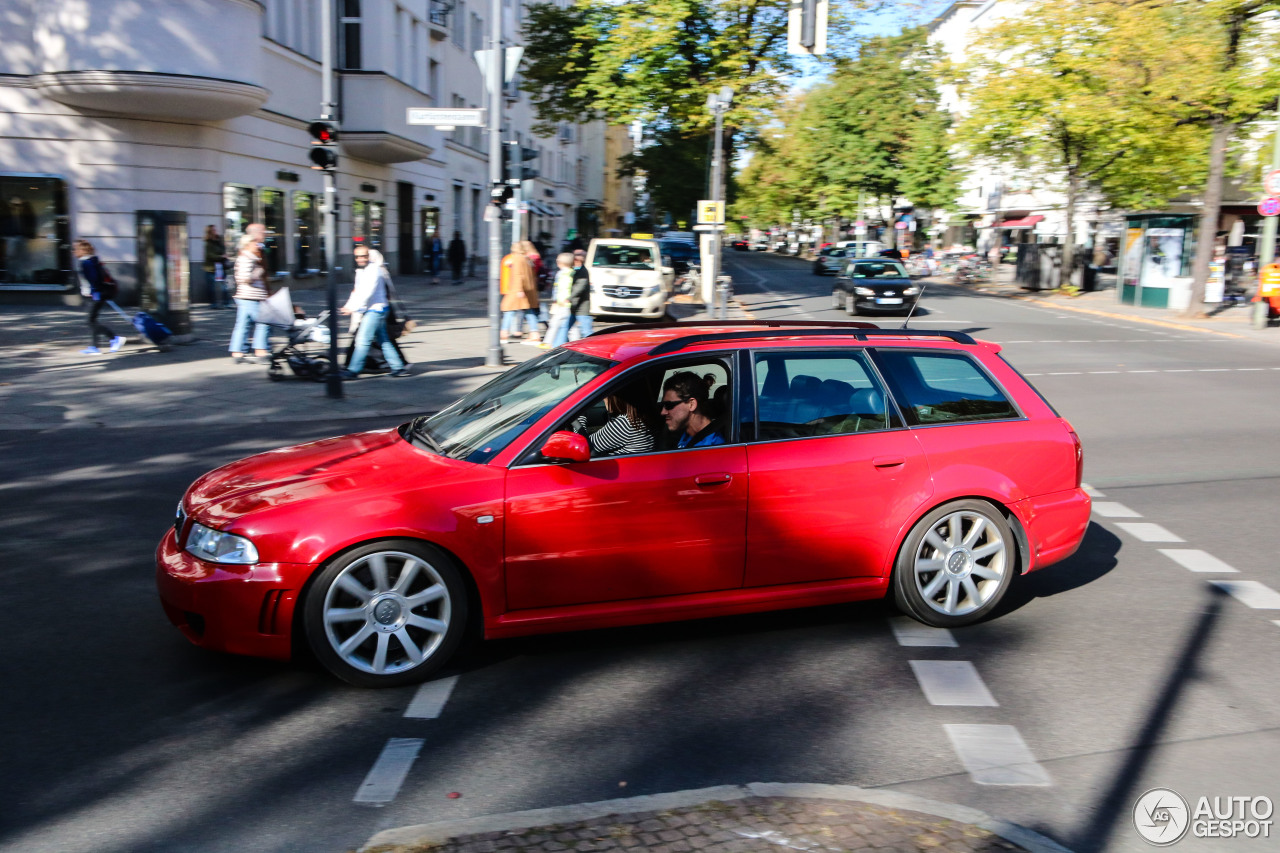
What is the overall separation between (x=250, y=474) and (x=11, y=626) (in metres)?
1.40

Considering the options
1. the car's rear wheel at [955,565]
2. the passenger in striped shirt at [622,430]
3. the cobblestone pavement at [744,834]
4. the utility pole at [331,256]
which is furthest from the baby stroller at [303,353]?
the cobblestone pavement at [744,834]

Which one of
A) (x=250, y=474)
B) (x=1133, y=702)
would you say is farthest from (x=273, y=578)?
(x=1133, y=702)

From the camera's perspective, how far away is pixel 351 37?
31.0m

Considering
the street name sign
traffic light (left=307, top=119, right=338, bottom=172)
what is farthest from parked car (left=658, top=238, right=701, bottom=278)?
traffic light (left=307, top=119, right=338, bottom=172)

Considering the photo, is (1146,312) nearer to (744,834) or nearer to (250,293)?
(250,293)

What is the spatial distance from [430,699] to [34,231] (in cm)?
2254

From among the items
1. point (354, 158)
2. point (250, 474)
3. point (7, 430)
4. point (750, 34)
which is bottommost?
point (7, 430)

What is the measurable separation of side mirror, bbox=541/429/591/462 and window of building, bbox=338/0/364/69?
2870cm

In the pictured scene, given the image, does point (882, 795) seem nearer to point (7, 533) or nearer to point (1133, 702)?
point (1133, 702)

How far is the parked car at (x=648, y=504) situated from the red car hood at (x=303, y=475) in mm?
17

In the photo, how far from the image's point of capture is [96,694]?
A: 15.0 feet

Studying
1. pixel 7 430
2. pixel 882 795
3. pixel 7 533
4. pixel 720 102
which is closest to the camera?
pixel 882 795

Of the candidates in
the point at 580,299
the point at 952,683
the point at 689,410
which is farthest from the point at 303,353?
the point at 952,683
